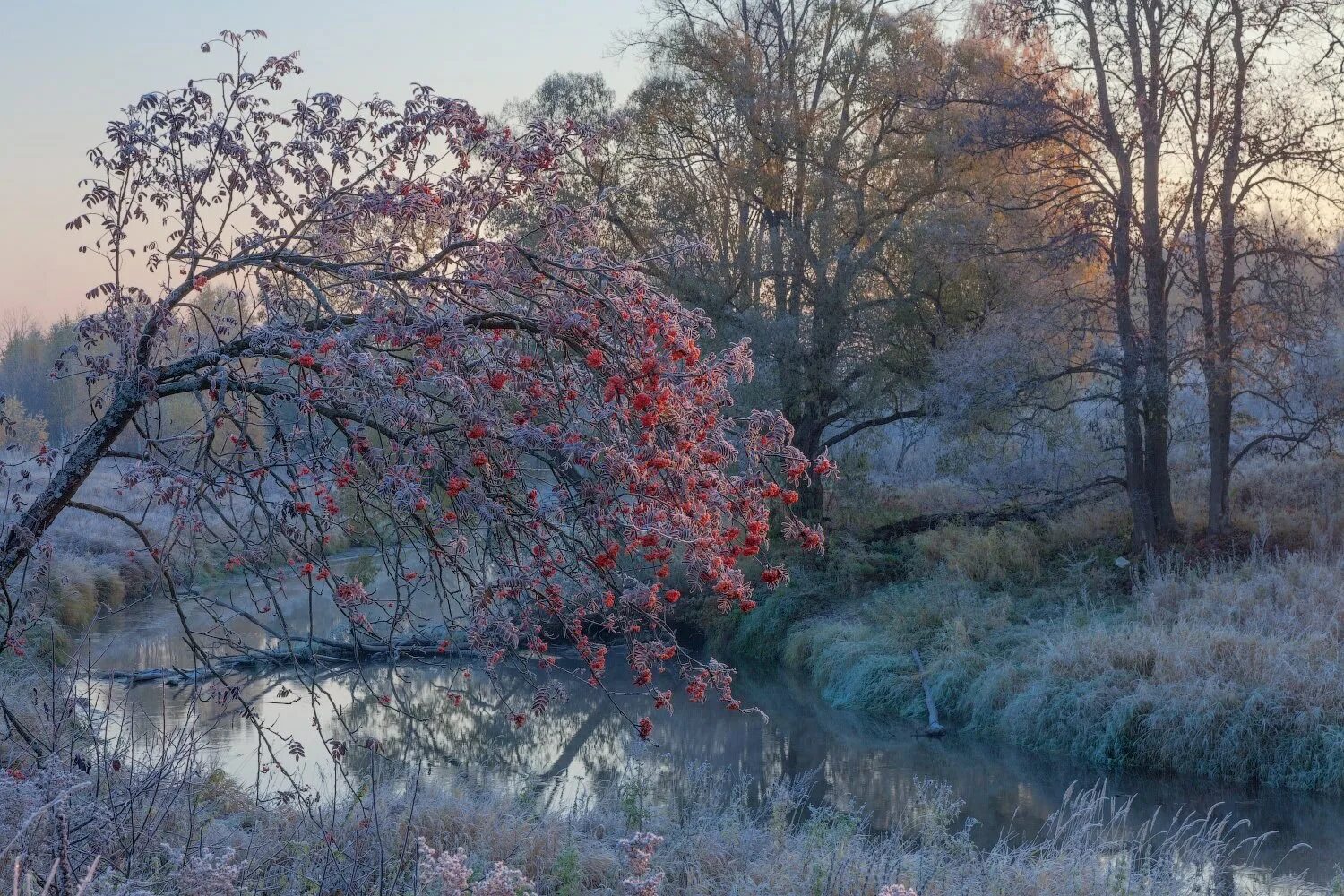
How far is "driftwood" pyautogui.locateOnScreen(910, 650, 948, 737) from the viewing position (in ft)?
→ 43.9

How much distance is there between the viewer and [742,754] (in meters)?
13.2

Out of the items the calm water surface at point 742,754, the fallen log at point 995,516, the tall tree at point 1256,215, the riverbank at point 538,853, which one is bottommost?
the calm water surface at point 742,754

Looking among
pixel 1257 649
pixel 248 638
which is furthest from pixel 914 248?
pixel 248 638

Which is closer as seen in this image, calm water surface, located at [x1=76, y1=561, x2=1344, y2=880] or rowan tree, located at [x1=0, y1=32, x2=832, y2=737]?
rowan tree, located at [x1=0, y1=32, x2=832, y2=737]

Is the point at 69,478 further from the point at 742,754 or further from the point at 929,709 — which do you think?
the point at 929,709

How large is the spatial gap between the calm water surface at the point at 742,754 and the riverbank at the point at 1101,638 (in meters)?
0.41

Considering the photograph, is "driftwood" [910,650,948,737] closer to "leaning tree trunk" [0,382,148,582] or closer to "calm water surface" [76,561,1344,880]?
"calm water surface" [76,561,1344,880]

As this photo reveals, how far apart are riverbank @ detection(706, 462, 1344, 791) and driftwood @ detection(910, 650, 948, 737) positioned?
7 cm

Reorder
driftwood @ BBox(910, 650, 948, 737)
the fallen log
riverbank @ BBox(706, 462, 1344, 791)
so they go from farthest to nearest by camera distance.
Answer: the fallen log
driftwood @ BBox(910, 650, 948, 737)
riverbank @ BBox(706, 462, 1344, 791)

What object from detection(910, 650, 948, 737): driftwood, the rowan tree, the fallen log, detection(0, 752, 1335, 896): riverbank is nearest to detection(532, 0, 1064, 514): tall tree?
the fallen log

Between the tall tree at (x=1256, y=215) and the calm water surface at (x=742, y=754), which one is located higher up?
the tall tree at (x=1256, y=215)

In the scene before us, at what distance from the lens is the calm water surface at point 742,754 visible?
10.2 metres

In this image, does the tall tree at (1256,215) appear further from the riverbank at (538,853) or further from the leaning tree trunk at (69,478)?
the leaning tree trunk at (69,478)

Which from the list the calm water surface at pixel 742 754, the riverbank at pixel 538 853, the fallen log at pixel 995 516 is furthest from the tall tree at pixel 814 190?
the riverbank at pixel 538 853
